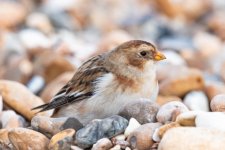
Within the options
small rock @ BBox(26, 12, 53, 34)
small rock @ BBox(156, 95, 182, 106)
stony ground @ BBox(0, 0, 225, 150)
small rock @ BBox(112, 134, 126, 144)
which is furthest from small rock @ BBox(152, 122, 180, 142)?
small rock @ BBox(26, 12, 53, 34)

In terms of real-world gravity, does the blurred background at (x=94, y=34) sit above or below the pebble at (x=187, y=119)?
above

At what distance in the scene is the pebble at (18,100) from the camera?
552 cm

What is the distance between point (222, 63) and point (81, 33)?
8.29 ft

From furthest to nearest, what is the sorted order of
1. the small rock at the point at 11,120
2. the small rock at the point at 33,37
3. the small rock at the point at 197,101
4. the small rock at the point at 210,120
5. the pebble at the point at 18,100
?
the small rock at the point at 33,37, the small rock at the point at 197,101, the pebble at the point at 18,100, the small rock at the point at 11,120, the small rock at the point at 210,120

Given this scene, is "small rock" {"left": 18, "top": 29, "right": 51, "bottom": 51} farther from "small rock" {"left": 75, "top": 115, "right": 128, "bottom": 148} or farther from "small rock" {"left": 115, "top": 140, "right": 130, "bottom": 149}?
"small rock" {"left": 115, "top": 140, "right": 130, "bottom": 149}

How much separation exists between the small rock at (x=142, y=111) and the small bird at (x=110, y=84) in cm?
28

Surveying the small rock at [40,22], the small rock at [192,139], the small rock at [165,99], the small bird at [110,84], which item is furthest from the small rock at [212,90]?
the small rock at [40,22]

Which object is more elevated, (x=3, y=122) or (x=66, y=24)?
(x=66, y=24)

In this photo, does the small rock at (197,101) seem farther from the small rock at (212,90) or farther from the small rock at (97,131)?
the small rock at (97,131)

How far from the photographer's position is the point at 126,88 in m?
5.09

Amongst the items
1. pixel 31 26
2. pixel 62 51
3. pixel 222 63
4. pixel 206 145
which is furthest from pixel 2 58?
pixel 206 145

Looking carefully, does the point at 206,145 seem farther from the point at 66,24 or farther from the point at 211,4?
the point at 211,4

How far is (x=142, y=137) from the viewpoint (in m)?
4.33

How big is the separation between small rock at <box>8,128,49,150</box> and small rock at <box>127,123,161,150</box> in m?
0.48
